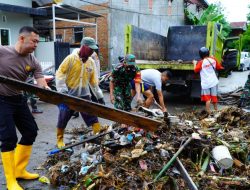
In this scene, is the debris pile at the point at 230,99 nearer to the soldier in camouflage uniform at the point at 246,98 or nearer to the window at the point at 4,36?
the soldier in camouflage uniform at the point at 246,98

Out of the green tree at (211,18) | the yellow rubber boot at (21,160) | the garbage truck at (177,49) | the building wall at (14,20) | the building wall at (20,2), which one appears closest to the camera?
the yellow rubber boot at (21,160)

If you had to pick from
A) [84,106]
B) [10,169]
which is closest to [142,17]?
[10,169]

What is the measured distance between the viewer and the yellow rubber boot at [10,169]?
3.58 m

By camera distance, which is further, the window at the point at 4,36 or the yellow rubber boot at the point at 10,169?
the window at the point at 4,36

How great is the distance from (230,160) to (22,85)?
2.54 metres

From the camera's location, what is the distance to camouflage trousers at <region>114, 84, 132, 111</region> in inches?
219

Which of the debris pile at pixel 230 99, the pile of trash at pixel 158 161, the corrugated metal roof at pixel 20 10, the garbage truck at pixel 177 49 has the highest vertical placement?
the corrugated metal roof at pixel 20 10

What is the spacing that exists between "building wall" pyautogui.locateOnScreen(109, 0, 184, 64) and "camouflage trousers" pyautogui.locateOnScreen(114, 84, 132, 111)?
13.2 meters

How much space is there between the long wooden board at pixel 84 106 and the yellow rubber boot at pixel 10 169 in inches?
47.4

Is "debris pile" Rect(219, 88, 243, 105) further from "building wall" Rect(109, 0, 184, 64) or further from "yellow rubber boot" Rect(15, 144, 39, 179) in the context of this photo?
"building wall" Rect(109, 0, 184, 64)

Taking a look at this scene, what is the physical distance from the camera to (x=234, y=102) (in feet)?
32.5

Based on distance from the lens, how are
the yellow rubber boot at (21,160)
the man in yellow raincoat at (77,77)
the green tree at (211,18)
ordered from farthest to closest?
the green tree at (211,18)
the man in yellow raincoat at (77,77)
the yellow rubber boot at (21,160)

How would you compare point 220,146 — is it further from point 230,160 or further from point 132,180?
point 132,180

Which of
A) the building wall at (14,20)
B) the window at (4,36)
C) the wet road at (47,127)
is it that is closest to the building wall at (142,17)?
the building wall at (14,20)
